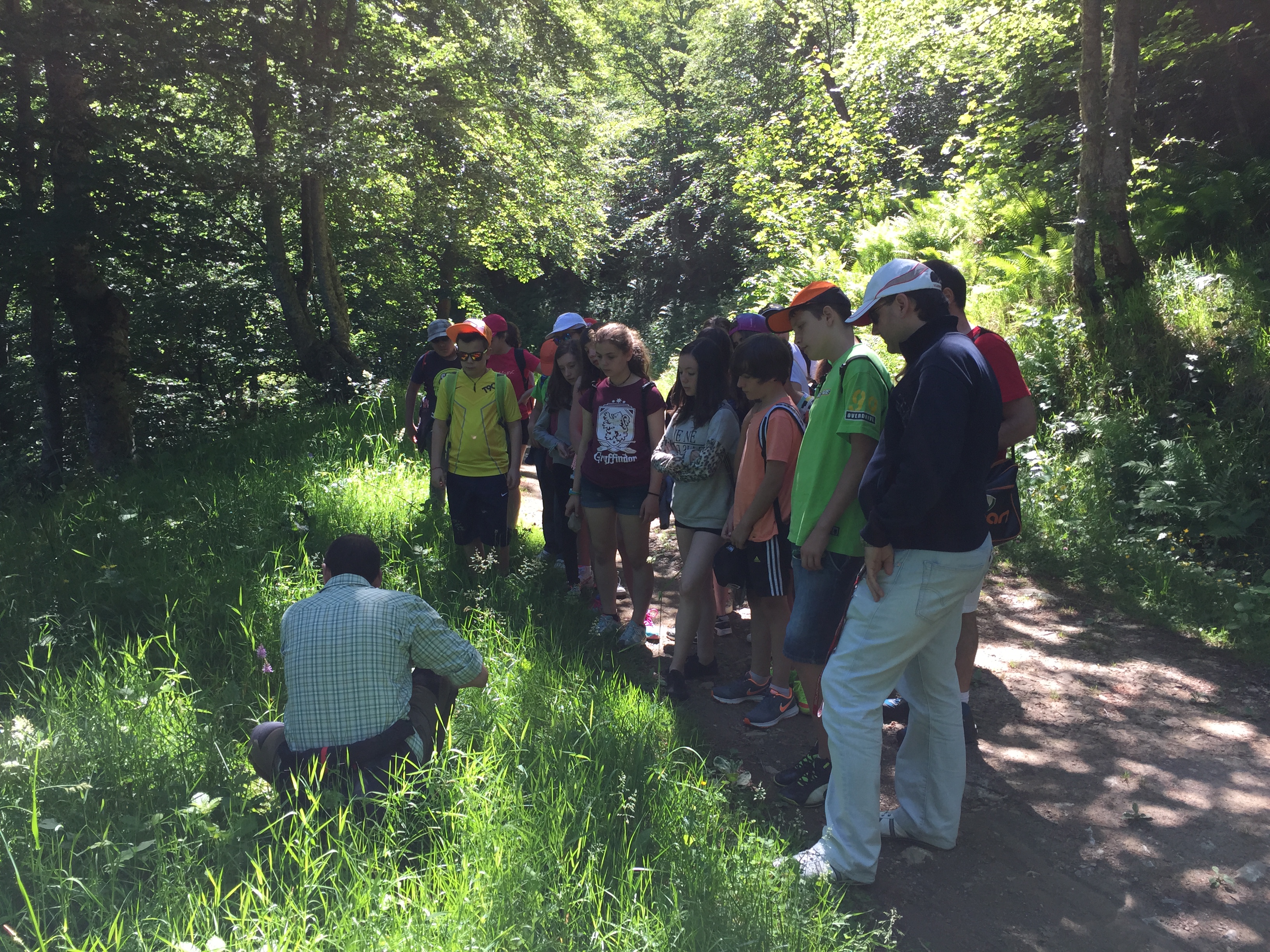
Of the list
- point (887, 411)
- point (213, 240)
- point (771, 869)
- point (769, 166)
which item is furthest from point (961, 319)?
point (769, 166)

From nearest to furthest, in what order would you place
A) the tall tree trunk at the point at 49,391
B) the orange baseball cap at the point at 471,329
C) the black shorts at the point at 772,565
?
1. the black shorts at the point at 772,565
2. the orange baseball cap at the point at 471,329
3. the tall tree trunk at the point at 49,391

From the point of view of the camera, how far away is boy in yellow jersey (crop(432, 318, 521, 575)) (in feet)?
19.0

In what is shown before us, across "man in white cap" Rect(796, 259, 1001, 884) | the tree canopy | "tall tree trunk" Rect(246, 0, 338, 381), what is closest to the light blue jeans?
"man in white cap" Rect(796, 259, 1001, 884)

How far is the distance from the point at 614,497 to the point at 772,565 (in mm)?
1277

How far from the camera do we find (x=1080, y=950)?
2.85m

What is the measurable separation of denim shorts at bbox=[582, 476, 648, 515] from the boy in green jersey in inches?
62.4

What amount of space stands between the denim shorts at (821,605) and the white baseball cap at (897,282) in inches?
40.0

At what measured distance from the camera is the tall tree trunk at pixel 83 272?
834 cm

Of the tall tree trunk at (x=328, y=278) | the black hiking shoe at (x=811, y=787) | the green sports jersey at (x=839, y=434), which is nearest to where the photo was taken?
the green sports jersey at (x=839, y=434)

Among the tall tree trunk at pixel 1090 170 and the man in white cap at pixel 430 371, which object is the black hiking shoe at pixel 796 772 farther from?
the tall tree trunk at pixel 1090 170

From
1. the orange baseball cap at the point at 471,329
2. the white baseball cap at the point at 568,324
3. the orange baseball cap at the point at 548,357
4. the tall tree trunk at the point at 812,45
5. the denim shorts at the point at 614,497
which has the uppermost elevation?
the tall tree trunk at the point at 812,45

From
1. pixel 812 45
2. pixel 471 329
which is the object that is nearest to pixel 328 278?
pixel 471 329

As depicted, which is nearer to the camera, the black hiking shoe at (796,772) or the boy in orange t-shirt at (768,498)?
the black hiking shoe at (796,772)

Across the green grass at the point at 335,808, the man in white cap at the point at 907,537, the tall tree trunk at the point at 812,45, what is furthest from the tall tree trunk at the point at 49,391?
the tall tree trunk at the point at 812,45
